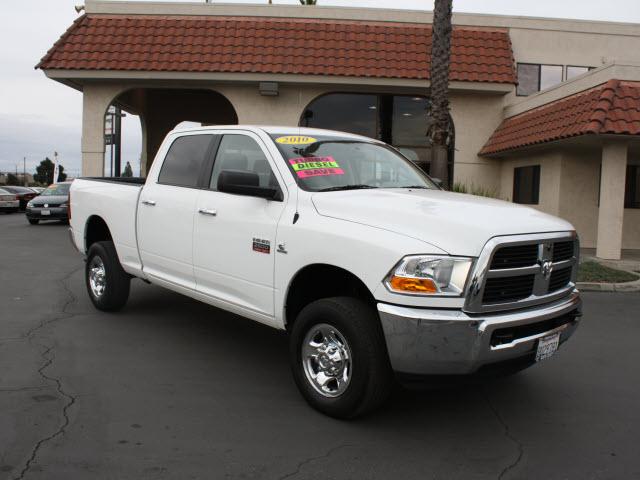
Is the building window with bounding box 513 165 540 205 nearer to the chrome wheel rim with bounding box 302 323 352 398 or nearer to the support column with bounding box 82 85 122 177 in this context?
the support column with bounding box 82 85 122 177

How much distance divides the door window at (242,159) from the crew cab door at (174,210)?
0.15 m

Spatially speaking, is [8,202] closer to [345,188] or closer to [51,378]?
[51,378]

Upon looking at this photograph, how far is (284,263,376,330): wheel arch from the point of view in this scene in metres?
4.24

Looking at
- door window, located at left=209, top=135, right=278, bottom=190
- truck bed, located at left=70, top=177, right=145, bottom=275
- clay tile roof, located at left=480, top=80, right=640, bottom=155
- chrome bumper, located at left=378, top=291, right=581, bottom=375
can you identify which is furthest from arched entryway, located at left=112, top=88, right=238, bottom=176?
chrome bumper, located at left=378, top=291, right=581, bottom=375

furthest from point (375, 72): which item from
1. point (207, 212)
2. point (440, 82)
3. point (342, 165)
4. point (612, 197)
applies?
point (207, 212)

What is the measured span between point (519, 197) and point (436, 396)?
12.8 m

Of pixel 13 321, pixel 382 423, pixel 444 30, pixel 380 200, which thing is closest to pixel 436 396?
pixel 382 423

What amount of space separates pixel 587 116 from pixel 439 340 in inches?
397

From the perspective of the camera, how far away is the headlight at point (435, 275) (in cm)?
353

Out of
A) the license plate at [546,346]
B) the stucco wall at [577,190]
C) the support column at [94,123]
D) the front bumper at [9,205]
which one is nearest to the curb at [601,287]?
the stucco wall at [577,190]

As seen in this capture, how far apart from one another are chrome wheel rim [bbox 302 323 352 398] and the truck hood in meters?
0.79

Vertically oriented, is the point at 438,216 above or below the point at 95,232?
above

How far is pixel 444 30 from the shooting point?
12391mm

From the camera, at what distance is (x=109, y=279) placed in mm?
6625
